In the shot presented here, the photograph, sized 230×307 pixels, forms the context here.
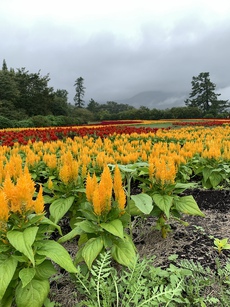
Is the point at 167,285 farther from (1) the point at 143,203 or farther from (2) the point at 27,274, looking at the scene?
(2) the point at 27,274

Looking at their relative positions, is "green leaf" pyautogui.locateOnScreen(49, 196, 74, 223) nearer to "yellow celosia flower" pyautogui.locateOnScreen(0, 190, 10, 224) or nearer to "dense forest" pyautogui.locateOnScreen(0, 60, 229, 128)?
"yellow celosia flower" pyautogui.locateOnScreen(0, 190, 10, 224)

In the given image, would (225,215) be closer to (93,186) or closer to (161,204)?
(161,204)

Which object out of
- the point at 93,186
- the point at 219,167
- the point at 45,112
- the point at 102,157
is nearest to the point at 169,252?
the point at 93,186

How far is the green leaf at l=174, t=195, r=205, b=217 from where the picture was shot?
280cm

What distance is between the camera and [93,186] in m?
2.30

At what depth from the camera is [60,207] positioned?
112 inches

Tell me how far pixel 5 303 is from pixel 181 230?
2195 millimetres

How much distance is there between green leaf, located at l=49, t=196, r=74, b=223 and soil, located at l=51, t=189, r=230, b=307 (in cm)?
61

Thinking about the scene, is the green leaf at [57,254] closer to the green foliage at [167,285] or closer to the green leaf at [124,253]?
the green foliage at [167,285]

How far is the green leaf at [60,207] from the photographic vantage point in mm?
2746

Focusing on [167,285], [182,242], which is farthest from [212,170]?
[167,285]

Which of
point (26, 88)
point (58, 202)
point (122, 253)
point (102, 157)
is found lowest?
point (122, 253)

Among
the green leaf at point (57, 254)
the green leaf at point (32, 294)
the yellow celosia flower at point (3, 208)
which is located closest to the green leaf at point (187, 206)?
the green leaf at point (57, 254)

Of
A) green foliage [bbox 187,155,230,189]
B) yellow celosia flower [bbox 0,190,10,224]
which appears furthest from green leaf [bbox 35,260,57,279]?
green foliage [bbox 187,155,230,189]
